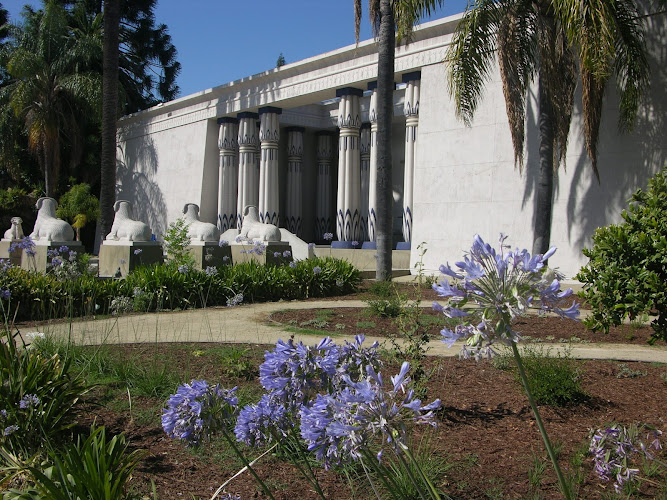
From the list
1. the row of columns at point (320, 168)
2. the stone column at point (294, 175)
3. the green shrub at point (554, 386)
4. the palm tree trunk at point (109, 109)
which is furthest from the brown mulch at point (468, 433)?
the stone column at point (294, 175)

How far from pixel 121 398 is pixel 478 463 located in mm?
2479

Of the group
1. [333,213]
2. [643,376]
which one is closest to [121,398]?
[643,376]

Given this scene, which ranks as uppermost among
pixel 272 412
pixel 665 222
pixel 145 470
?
pixel 665 222

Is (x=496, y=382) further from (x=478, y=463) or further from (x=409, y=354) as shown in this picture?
(x=478, y=463)

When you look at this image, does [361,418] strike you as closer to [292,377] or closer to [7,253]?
[292,377]

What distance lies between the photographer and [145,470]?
330 centimetres

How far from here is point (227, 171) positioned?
23.2 metres

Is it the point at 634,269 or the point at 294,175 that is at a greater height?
the point at 294,175

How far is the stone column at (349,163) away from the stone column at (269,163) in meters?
3.35

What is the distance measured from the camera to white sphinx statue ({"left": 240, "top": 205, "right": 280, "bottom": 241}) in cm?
1487

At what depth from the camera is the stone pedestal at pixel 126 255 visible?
500 inches

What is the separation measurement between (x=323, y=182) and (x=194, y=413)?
2449 centimetres

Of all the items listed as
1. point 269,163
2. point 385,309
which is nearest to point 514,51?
point 385,309

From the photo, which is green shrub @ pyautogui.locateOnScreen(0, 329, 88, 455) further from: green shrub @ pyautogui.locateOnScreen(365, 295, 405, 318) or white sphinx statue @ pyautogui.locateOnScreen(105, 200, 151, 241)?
white sphinx statue @ pyautogui.locateOnScreen(105, 200, 151, 241)
